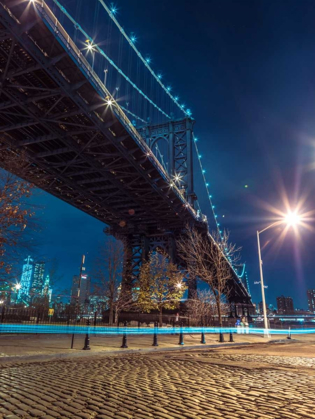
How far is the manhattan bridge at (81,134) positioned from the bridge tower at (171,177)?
0.20 m

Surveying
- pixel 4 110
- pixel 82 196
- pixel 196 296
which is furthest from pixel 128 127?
pixel 196 296

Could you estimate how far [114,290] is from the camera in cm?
3325

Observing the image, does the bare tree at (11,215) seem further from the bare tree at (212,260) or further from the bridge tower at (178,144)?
the bridge tower at (178,144)

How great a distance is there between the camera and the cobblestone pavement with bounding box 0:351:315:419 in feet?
13.0

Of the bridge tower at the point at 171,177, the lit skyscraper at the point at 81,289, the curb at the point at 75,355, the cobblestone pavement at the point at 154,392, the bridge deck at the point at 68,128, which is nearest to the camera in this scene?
the cobblestone pavement at the point at 154,392

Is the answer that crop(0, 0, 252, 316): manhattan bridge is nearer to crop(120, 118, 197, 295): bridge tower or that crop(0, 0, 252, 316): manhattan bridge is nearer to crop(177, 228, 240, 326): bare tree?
crop(120, 118, 197, 295): bridge tower

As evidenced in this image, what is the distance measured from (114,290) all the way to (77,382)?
92.4ft

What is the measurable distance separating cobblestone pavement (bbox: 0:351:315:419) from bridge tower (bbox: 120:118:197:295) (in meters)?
38.9

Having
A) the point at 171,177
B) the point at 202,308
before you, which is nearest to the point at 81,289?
the point at 202,308

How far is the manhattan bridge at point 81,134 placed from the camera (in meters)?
18.9

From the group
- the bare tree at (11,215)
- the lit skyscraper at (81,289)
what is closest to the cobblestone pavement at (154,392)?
the bare tree at (11,215)

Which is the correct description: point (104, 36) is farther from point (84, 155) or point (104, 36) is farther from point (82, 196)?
point (84, 155)

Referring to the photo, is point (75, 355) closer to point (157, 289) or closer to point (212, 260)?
point (157, 289)

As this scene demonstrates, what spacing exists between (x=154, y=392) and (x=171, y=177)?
45.9 meters
